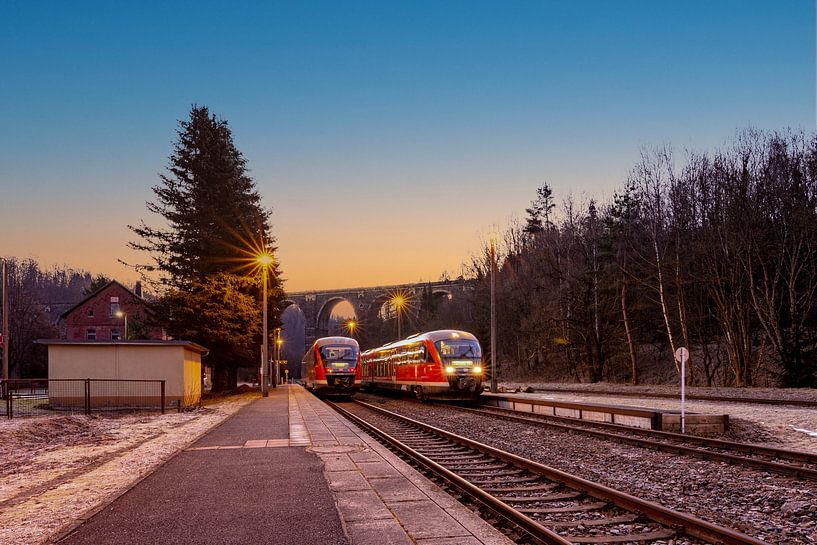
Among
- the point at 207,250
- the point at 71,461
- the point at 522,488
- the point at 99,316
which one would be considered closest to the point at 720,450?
the point at 522,488

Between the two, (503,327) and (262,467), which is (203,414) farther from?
(503,327)

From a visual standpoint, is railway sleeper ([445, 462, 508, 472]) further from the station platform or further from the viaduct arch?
the viaduct arch

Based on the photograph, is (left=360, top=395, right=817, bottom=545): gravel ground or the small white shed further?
the small white shed

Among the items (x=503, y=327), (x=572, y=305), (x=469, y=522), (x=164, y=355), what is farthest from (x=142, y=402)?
(x=503, y=327)

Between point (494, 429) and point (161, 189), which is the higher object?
point (161, 189)

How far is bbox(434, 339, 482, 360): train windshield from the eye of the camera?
27.9 meters

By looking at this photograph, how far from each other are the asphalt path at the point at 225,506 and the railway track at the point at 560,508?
5.89 ft

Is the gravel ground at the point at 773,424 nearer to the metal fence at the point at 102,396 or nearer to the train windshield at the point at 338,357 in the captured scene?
the metal fence at the point at 102,396

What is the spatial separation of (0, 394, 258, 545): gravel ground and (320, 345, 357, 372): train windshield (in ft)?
42.4

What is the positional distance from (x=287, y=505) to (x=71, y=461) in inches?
265

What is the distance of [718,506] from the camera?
8.23 metres

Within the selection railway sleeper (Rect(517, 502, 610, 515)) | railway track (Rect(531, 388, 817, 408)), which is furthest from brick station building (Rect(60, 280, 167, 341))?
railway sleeper (Rect(517, 502, 610, 515))

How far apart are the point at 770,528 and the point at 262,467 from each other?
7.30 metres

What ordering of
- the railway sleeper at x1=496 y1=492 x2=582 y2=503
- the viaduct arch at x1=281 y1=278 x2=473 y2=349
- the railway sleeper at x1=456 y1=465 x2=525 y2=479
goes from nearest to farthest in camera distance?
the railway sleeper at x1=496 y1=492 x2=582 y2=503 < the railway sleeper at x1=456 y1=465 x2=525 y2=479 < the viaduct arch at x1=281 y1=278 x2=473 y2=349
